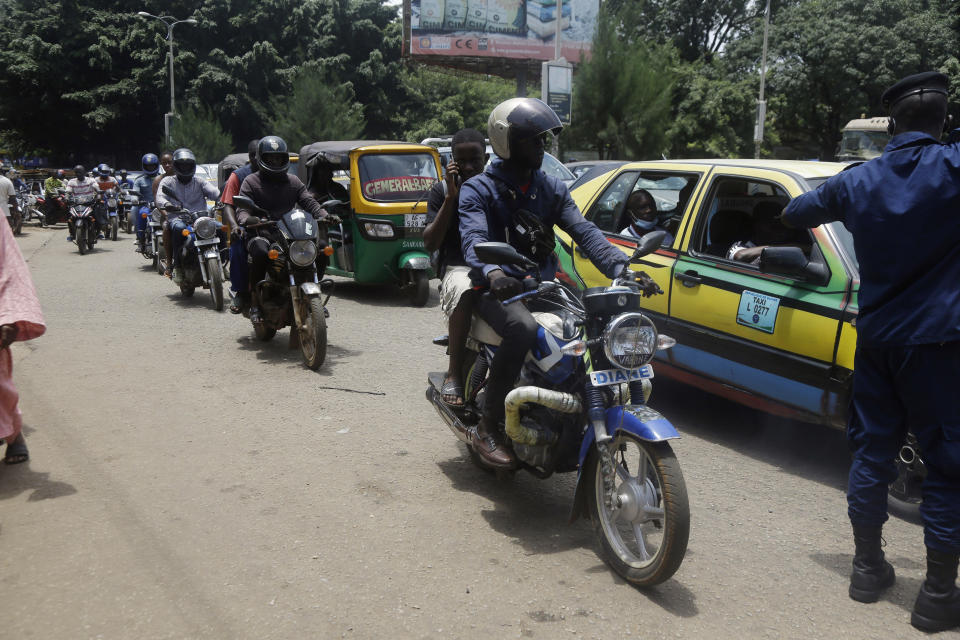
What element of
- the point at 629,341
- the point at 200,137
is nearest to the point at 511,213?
the point at 629,341

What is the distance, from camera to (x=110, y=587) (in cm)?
349

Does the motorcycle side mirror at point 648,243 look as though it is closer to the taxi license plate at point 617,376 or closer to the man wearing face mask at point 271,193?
the taxi license plate at point 617,376

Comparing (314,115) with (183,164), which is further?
(314,115)

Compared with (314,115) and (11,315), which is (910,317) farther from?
(314,115)

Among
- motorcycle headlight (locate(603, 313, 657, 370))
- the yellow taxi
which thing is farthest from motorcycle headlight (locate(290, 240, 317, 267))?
motorcycle headlight (locate(603, 313, 657, 370))

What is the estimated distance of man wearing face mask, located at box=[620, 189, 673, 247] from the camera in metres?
6.52

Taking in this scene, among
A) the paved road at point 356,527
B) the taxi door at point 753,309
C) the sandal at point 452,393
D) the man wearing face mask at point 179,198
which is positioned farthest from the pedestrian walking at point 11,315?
the man wearing face mask at point 179,198

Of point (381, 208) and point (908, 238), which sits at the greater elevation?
point (908, 238)

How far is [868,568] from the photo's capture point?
11.5 ft

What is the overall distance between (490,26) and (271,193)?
33041 mm

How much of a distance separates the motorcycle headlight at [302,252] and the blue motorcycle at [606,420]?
3635 mm

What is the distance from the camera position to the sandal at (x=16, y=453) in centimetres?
492

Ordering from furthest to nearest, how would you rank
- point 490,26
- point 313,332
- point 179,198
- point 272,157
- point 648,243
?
1. point 490,26
2. point 179,198
3. point 272,157
4. point 313,332
5. point 648,243

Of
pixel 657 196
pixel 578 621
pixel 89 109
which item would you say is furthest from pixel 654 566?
pixel 89 109
